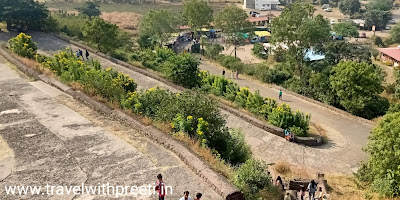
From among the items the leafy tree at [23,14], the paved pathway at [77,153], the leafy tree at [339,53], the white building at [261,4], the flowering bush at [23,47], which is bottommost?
the leafy tree at [339,53]

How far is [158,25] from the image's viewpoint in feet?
121

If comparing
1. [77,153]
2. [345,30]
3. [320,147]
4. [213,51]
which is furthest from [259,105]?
[345,30]

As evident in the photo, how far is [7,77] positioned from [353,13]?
6879cm

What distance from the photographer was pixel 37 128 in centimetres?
1139

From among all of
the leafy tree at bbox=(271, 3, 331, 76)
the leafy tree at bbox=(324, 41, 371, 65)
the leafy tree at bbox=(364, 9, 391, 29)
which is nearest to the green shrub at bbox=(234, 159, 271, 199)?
the leafy tree at bbox=(271, 3, 331, 76)

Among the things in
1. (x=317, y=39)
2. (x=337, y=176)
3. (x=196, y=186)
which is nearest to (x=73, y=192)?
(x=196, y=186)

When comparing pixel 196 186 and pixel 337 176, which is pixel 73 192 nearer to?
pixel 196 186

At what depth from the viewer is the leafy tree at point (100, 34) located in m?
28.3

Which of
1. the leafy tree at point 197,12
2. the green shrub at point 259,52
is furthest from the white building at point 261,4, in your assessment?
the leafy tree at point 197,12

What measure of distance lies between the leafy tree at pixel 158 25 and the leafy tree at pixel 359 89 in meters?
19.5

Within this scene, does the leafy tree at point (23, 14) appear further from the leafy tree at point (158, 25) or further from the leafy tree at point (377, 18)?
the leafy tree at point (377, 18)

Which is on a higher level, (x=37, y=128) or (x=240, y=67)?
(x=37, y=128)

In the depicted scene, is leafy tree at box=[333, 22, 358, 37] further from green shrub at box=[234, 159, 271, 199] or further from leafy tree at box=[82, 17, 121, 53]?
green shrub at box=[234, 159, 271, 199]

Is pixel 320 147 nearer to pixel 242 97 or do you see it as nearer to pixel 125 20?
pixel 242 97
